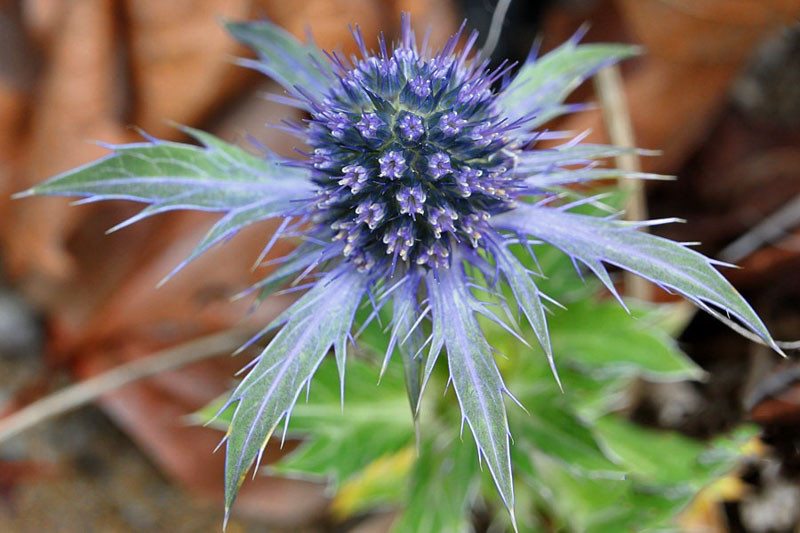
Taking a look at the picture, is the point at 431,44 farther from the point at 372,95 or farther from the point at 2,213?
the point at 2,213

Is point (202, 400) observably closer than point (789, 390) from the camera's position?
No

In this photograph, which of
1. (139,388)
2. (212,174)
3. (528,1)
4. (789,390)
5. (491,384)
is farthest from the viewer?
(528,1)

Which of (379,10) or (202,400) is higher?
(379,10)

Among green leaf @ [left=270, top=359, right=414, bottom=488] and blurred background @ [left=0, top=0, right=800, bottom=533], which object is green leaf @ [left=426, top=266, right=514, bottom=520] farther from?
blurred background @ [left=0, top=0, right=800, bottom=533]

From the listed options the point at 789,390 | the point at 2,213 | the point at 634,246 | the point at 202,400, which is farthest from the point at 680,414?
the point at 2,213

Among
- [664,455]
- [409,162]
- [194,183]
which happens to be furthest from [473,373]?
[664,455]

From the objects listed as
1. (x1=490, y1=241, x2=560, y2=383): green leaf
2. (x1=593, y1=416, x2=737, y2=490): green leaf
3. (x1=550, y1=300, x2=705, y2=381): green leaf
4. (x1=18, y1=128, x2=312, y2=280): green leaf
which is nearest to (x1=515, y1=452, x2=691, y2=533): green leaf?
(x1=593, y1=416, x2=737, y2=490): green leaf

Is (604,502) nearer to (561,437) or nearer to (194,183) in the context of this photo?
(561,437)

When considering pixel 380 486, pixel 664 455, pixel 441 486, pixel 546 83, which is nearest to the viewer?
pixel 546 83
